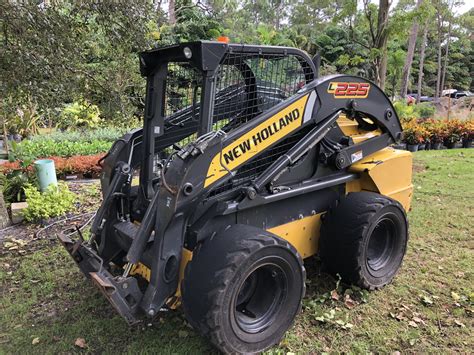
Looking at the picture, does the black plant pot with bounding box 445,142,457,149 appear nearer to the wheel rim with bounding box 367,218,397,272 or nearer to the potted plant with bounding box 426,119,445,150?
the potted plant with bounding box 426,119,445,150

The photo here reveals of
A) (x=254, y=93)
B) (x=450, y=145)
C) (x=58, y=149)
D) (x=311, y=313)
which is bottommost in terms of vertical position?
(x=311, y=313)

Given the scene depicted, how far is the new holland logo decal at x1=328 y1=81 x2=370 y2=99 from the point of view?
10.1 ft

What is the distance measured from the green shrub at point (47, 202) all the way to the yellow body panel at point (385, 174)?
3507 millimetres

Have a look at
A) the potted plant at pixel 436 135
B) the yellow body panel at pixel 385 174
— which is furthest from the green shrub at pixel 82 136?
the potted plant at pixel 436 135

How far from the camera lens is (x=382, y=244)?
3541 millimetres

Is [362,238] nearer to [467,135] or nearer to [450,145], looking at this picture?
[450,145]

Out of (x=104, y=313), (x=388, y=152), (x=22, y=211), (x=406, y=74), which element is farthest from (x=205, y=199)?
(x=406, y=74)

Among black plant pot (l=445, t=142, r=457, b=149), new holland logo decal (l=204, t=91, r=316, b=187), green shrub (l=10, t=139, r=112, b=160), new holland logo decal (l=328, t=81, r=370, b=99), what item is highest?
new holland logo decal (l=328, t=81, r=370, b=99)

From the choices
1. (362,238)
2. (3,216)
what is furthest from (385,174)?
(3,216)

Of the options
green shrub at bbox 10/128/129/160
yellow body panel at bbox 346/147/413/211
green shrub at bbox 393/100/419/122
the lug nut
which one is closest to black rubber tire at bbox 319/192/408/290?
yellow body panel at bbox 346/147/413/211

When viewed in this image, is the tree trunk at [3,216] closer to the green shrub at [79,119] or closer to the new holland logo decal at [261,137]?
the new holland logo decal at [261,137]

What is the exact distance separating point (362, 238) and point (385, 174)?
0.87 m

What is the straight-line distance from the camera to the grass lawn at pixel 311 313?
2701 millimetres

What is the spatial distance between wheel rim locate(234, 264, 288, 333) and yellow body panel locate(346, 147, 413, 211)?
1278 mm
